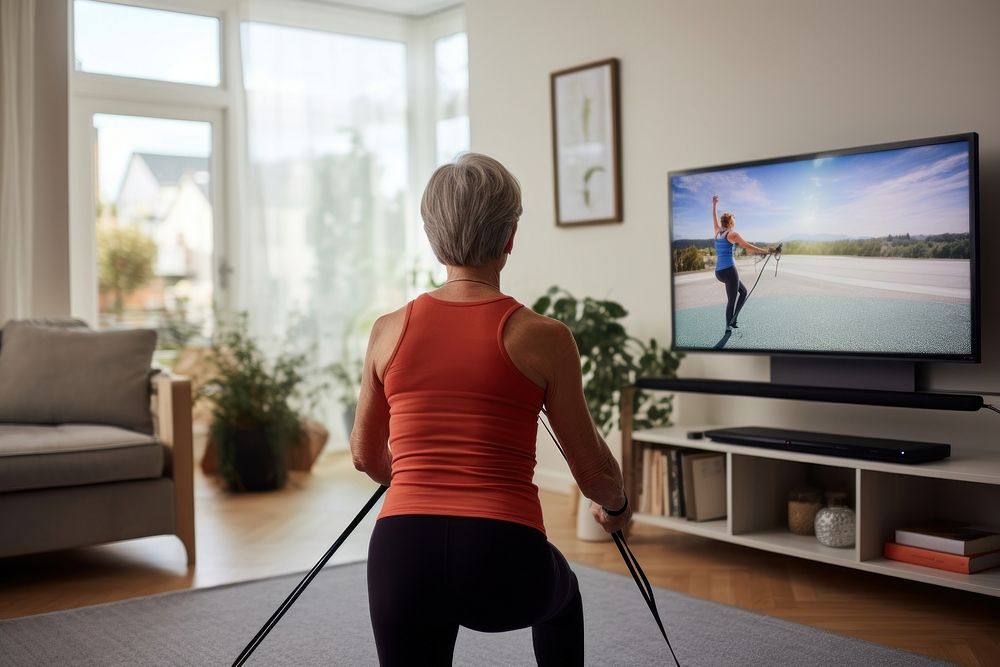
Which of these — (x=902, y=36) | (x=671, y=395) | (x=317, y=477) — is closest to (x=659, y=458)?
(x=671, y=395)

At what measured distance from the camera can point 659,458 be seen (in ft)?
12.8

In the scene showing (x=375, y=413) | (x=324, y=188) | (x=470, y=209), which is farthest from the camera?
(x=324, y=188)

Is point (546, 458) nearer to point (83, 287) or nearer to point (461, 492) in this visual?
point (83, 287)

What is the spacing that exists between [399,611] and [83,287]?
4617mm

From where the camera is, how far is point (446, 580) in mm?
1435

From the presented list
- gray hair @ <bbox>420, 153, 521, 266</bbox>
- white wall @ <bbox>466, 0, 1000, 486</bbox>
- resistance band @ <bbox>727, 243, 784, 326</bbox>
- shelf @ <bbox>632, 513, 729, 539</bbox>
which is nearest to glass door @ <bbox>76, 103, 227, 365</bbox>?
white wall @ <bbox>466, 0, 1000, 486</bbox>

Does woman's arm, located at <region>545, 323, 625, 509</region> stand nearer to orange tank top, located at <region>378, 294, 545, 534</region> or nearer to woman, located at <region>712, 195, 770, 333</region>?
orange tank top, located at <region>378, 294, 545, 534</region>

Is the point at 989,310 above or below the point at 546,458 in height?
above

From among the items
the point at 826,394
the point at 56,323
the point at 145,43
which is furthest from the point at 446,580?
the point at 145,43

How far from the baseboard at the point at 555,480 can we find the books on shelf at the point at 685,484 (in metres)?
0.98

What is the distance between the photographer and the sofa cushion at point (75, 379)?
3855mm

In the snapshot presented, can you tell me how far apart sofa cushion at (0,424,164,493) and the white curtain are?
1.16 meters

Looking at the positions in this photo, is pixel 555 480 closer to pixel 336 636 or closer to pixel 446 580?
pixel 336 636

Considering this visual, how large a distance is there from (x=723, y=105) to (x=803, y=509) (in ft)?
5.34
